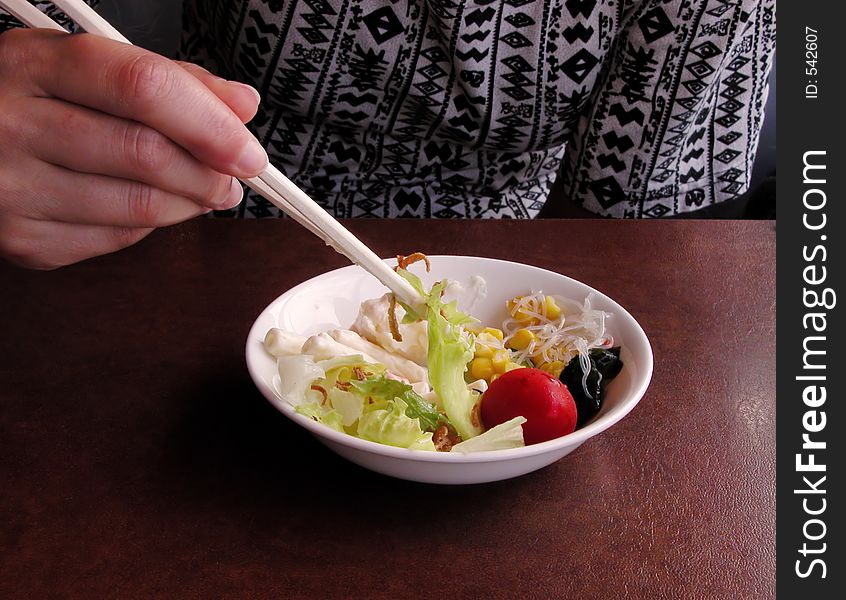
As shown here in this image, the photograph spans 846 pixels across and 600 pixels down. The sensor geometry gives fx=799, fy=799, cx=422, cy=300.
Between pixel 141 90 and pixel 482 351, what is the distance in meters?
0.39

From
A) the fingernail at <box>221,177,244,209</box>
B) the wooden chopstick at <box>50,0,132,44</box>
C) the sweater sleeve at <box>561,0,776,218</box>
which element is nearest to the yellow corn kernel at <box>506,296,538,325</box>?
the fingernail at <box>221,177,244,209</box>

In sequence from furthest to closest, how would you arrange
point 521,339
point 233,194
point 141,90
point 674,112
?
point 674,112 < point 521,339 < point 233,194 < point 141,90

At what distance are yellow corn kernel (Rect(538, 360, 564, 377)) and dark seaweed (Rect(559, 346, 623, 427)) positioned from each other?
0.05 ft

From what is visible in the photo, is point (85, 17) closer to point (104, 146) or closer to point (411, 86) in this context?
point (104, 146)

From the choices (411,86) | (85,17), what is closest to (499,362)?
(85,17)

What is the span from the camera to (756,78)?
147 centimetres

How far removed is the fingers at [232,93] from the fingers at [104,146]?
0.06 meters

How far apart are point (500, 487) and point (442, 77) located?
0.78 m

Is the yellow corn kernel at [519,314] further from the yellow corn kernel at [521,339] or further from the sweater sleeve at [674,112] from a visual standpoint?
the sweater sleeve at [674,112]

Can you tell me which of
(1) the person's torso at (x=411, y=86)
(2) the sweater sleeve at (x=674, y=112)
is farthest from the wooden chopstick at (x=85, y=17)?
(2) the sweater sleeve at (x=674, y=112)

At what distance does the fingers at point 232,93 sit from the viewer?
694 millimetres

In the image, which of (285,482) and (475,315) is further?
(475,315)

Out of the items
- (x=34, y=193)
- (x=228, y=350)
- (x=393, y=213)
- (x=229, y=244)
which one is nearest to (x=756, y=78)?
(x=393, y=213)

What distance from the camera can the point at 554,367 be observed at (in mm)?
797
